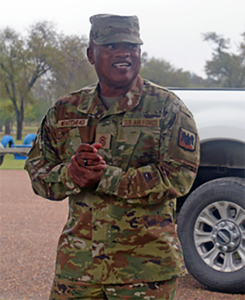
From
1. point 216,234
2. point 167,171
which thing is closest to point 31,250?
point 216,234

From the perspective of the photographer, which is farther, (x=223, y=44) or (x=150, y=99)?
(x=223, y=44)

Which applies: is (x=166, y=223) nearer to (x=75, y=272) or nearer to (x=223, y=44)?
(x=75, y=272)

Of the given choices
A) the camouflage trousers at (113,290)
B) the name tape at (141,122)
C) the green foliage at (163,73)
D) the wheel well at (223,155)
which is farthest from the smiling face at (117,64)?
the green foliage at (163,73)

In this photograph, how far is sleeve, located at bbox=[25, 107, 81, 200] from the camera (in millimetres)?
1907

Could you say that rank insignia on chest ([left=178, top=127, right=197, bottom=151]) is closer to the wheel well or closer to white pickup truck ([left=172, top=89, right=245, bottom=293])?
white pickup truck ([left=172, top=89, right=245, bottom=293])

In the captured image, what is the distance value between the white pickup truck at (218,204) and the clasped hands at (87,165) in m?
2.34

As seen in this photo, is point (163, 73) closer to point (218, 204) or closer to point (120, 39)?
point (218, 204)

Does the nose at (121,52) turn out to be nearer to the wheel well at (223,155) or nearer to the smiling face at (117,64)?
the smiling face at (117,64)

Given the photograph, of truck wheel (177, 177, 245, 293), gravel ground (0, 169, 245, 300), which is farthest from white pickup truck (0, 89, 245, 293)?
gravel ground (0, 169, 245, 300)

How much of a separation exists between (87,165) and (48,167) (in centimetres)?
25

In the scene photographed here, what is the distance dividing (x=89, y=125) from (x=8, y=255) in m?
3.76

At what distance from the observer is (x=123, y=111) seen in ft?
6.32

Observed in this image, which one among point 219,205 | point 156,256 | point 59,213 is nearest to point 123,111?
point 156,256

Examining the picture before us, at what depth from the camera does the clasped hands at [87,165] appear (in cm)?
178
